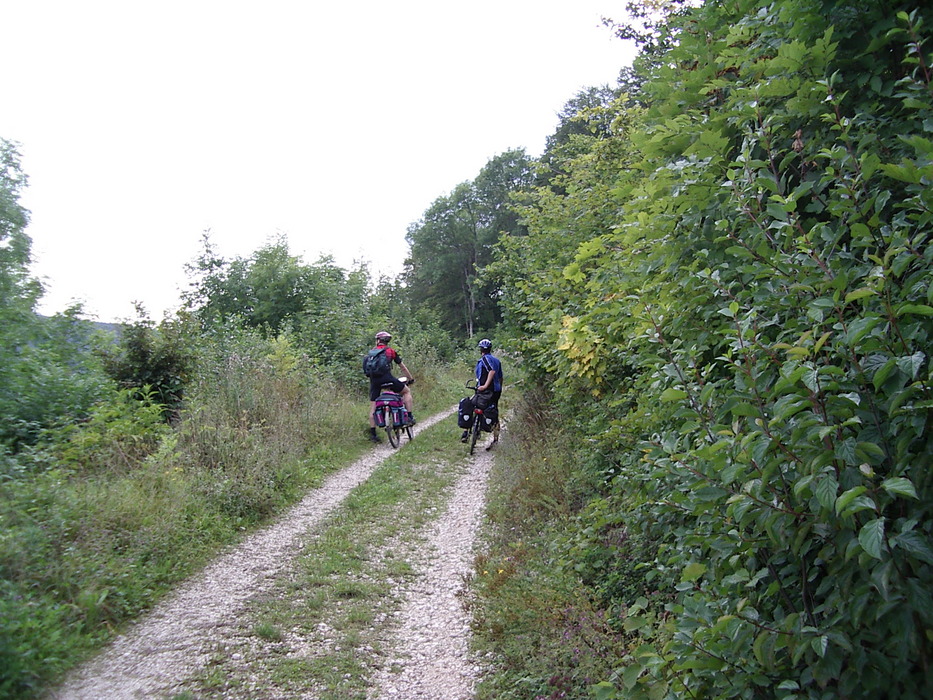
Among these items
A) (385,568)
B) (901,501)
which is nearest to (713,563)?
(901,501)

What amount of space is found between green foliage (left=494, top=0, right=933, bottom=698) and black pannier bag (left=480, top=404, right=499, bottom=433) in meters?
8.67

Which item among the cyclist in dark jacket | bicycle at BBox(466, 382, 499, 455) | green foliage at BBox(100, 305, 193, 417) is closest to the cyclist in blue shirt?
bicycle at BBox(466, 382, 499, 455)

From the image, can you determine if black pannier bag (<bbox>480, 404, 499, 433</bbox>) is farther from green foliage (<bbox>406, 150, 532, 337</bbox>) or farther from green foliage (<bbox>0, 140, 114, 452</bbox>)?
green foliage (<bbox>406, 150, 532, 337</bbox>)

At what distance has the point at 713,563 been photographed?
2314 millimetres

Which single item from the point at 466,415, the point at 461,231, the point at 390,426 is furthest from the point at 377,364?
the point at 461,231

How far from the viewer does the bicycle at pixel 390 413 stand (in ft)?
38.4

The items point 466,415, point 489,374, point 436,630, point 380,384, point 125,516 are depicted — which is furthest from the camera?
point 466,415

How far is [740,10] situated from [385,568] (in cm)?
539

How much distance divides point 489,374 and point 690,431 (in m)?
9.73

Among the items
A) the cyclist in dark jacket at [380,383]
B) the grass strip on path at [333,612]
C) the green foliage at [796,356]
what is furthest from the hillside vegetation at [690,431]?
the cyclist in dark jacket at [380,383]

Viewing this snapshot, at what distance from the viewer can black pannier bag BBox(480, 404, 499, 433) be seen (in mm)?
12117

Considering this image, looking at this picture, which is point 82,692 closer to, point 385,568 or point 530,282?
point 385,568

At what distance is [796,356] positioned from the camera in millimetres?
1783

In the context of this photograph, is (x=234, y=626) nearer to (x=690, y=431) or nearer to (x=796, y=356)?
(x=690, y=431)
